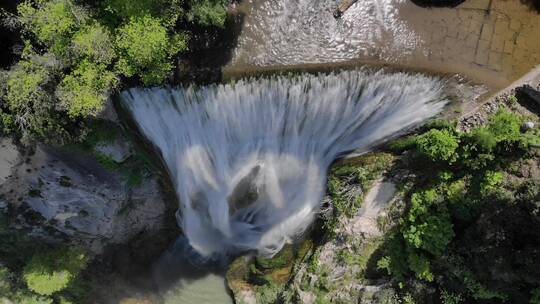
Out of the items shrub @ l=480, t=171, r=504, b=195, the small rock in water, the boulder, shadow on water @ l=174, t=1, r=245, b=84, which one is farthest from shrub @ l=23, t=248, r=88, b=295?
the boulder

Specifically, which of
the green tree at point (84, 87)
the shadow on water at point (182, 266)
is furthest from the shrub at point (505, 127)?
the shadow on water at point (182, 266)

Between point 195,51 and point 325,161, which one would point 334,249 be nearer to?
point 325,161

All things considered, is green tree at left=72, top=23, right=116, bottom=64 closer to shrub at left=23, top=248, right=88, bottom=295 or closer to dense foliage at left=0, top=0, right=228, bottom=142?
dense foliage at left=0, top=0, right=228, bottom=142

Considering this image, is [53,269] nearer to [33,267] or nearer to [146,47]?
[33,267]

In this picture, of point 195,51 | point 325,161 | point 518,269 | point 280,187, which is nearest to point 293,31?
point 195,51

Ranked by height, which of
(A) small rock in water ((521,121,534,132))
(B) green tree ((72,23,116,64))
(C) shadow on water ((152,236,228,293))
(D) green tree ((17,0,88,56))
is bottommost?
(C) shadow on water ((152,236,228,293))

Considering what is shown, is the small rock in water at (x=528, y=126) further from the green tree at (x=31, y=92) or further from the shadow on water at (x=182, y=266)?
the green tree at (x=31, y=92)

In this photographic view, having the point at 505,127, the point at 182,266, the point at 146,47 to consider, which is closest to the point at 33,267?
the point at 182,266
